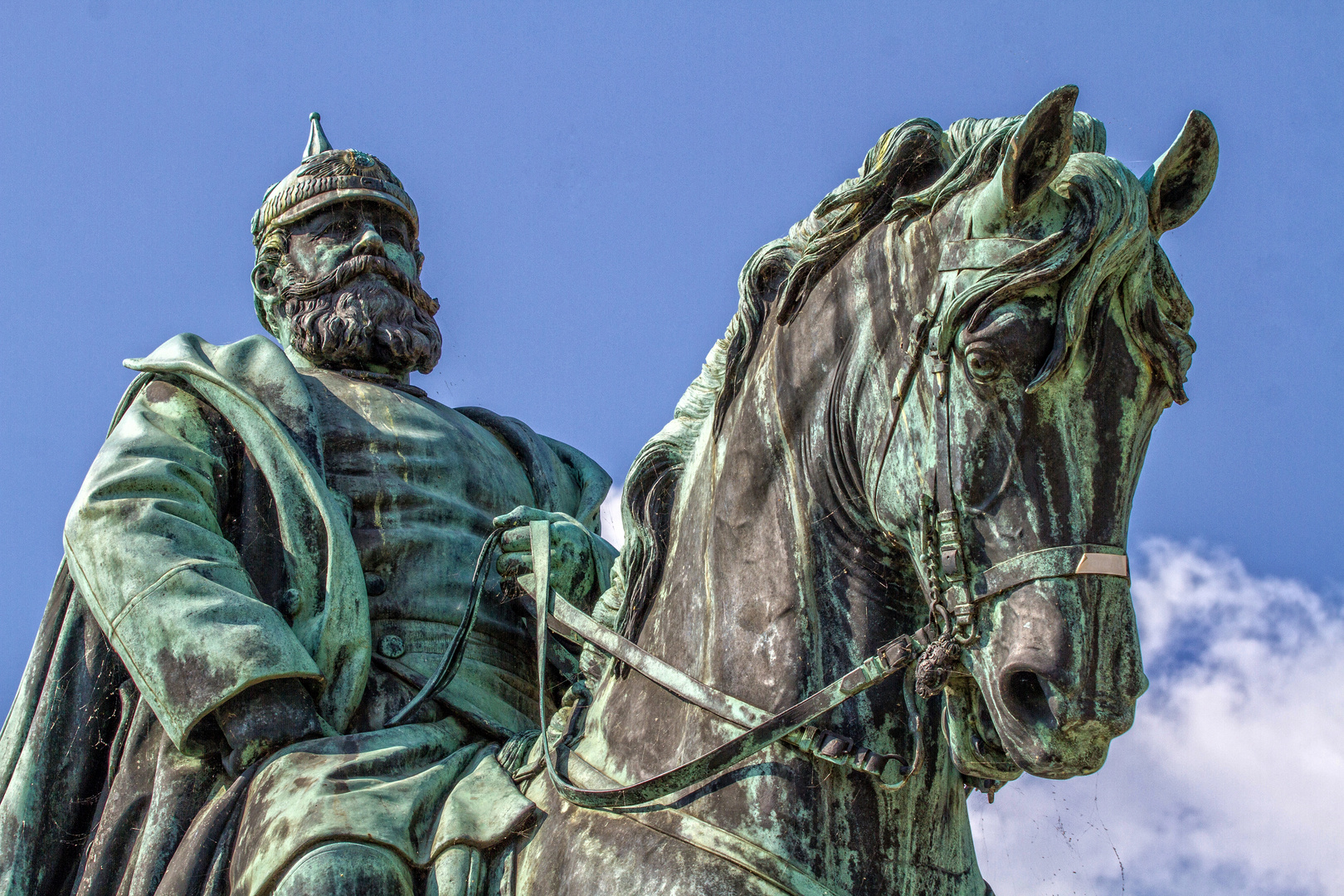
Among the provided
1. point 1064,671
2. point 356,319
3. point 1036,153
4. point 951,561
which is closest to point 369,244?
point 356,319

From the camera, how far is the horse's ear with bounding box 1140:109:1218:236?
4.44m

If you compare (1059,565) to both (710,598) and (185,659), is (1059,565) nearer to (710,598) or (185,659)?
(710,598)

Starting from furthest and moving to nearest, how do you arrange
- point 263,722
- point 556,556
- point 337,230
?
1. point 337,230
2. point 556,556
3. point 263,722

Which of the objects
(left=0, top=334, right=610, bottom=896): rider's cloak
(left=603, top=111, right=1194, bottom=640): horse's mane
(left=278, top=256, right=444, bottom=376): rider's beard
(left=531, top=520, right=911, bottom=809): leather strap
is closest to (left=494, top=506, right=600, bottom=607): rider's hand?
(left=0, top=334, right=610, bottom=896): rider's cloak

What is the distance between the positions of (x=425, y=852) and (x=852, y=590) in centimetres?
155

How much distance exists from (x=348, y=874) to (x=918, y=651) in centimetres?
182

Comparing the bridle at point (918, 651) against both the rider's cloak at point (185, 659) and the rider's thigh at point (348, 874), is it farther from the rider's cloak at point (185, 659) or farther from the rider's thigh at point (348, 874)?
the rider's cloak at point (185, 659)

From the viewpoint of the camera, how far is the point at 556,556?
6.05m

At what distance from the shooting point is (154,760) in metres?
5.92

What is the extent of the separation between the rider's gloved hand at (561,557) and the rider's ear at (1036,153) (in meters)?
2.15

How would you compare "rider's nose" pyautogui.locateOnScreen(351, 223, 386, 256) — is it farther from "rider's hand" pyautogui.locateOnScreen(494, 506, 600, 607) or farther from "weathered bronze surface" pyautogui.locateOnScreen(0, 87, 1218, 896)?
"rider's hand" pyautogui.locateOnScreen(494, 506, 600, 607)

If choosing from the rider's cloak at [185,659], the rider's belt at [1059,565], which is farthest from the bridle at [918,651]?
the rider's cloak at [185,659]

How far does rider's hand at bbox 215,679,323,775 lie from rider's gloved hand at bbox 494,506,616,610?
0.84m

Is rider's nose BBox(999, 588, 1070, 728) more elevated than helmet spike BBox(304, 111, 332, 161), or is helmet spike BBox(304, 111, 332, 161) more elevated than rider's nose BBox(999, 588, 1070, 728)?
helmet spike BBox(304, 111, 332, 161)
